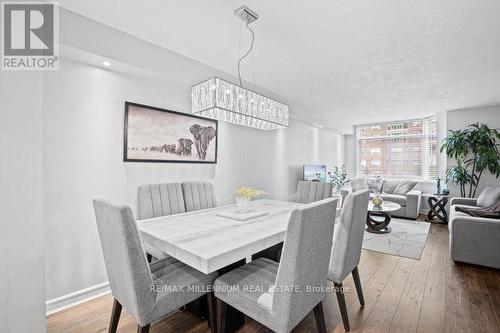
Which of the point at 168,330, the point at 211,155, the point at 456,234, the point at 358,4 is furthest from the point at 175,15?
the point at 456,234

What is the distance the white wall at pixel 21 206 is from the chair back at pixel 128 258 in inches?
13.6

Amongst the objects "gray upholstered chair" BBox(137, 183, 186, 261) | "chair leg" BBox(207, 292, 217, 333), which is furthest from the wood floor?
"gray upholstered chair" BBox(137, 183, 186, 261)

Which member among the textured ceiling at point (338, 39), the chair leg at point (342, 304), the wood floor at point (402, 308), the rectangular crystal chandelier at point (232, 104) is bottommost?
the wood floor at point (402, 308)

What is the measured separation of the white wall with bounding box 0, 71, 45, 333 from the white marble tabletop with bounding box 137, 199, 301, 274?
0.64 m

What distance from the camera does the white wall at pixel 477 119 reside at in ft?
16.2

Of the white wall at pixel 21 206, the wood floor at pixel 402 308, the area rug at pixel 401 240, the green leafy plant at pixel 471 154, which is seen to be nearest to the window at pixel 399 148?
the green leafy plant at pixel 471 154

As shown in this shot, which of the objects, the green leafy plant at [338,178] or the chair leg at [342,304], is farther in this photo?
the green leafy plant at [338,178]

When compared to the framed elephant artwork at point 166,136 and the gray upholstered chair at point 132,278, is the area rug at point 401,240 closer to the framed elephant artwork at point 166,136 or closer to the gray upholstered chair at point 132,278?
the framed elephant artwork at point 166,136

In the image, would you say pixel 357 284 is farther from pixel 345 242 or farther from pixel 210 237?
pixel 210 237

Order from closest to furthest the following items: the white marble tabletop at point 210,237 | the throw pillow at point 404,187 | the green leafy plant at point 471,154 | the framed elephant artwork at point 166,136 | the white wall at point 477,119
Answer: the white marble tabletop at point 210,237
the framed elephant artwork at point 166,136
the green leafy plant at point 471,154
the white wall at point 477,119
the throw pillow at point 404,187

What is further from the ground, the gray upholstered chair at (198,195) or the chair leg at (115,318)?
the gray upholstered chair at (198,195)

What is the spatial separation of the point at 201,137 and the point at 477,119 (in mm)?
5869

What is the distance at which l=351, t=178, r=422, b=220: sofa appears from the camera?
543 centimetres

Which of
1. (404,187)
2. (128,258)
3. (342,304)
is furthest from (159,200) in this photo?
(404,187)
